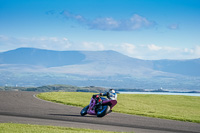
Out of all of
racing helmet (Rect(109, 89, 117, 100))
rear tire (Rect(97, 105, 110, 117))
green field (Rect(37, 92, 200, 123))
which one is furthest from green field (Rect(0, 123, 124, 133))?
green field (Rect(37, 92, 200, 123))

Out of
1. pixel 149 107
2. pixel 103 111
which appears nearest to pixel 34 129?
pixel 103 111

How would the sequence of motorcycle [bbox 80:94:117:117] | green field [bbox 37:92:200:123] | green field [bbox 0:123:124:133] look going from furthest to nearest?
green field [bbox 37:92:200:123]
motorcycle [bbox 80:94:117:117]
green field [bbox 0:123:124:133]

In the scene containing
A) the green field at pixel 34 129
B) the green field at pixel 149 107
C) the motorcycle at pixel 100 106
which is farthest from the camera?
the green field at pixel 149 107

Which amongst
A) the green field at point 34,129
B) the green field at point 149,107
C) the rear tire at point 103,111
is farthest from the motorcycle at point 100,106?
the green field at point 34,129

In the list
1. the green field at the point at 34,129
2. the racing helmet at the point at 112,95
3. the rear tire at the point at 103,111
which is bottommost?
the green field at the point at 34,129

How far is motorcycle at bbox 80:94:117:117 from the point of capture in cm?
2236

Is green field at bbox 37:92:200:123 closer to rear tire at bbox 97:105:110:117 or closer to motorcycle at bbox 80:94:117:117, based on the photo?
motorcycle at bbox 80:94:117:117

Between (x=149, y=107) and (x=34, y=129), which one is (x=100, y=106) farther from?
(x=149, y=107)

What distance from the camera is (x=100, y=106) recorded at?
75.5 feet

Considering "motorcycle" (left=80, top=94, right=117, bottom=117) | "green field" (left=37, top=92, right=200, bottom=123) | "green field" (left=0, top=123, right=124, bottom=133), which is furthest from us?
"green field" (left=37, top=92, right=200, bottom=123)

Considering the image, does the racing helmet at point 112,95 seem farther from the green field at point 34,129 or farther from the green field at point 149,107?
the green field at point 34,129

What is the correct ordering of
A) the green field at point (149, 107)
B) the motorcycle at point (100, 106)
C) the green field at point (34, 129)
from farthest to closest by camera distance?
1. the green field at point (149, 107)
2. the motorcycle at point (100, 106)
3. the green field at point (34, 129)

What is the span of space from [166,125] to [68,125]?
6.22 meters

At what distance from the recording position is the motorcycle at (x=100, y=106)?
2236cm
